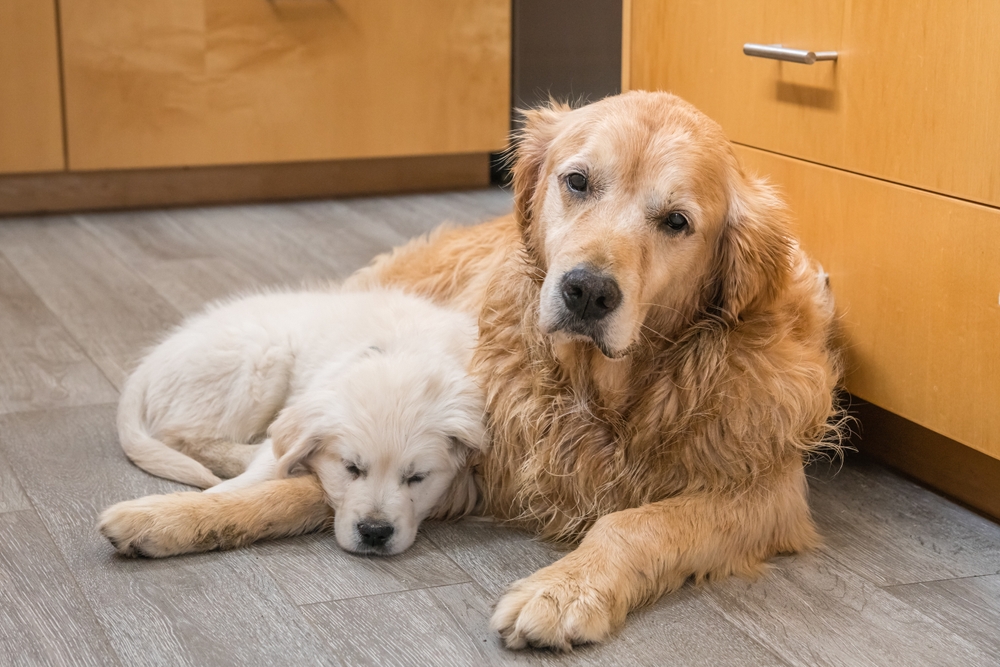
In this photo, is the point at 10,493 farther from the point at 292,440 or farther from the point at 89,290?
the point at 89,290

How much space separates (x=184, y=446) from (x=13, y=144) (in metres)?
1.94

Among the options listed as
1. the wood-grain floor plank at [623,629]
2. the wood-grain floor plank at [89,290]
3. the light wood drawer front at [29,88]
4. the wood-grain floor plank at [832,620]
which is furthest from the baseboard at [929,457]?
the light wood drawer front at [29,88]

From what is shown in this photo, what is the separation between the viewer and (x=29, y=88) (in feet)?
11.3

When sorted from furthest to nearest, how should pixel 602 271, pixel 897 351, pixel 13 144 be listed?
pixel 13 144 < pixel 897 351 < pixel 602 271

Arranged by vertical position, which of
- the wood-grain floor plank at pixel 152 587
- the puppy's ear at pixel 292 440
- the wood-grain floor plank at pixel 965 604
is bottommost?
the wood-grain floor plank at pixel 965 604

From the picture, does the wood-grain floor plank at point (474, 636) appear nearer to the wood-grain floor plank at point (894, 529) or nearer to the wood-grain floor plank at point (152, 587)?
the wood-grain floor plank at point (152, 587)

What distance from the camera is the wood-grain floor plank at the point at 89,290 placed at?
251cm

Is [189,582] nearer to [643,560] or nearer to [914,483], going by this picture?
[643,560]

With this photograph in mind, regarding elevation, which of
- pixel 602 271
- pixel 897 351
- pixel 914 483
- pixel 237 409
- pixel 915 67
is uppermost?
pixel 915 67

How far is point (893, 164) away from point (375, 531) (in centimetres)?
95

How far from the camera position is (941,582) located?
5.34 ft

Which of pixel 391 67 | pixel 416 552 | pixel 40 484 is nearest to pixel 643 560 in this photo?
pixel 416 552

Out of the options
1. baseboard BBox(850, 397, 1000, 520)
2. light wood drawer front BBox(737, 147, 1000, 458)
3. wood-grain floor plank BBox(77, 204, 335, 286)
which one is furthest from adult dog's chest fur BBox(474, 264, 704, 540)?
wood-grain floor plank BBox(77, 204, 335, 286)

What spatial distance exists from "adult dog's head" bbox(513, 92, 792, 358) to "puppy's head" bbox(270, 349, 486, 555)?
0.81ft
